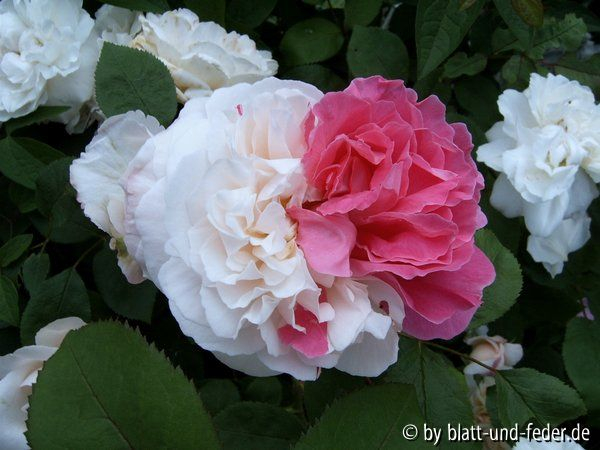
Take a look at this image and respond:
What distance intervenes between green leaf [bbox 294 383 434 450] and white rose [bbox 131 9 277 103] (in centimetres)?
35

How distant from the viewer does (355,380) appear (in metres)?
0.66

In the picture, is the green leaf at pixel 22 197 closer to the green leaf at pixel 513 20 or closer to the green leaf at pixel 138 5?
the green leaf at pixel 138 5

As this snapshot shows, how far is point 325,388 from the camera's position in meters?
0.67

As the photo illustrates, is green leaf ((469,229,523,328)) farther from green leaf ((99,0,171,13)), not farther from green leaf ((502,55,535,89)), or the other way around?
green leaf ((99,0,171,13))

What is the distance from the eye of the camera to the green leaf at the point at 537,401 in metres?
0.69

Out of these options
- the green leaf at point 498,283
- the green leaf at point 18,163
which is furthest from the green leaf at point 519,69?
the green leaf at point 18,163

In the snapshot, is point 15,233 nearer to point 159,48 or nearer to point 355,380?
point 159,48

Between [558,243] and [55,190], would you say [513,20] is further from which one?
[55,190]

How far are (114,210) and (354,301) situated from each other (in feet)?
0.72

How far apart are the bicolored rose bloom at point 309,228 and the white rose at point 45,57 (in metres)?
0.28

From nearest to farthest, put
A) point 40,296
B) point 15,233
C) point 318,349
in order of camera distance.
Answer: point 318,349 < point 40,296 < point 15,233

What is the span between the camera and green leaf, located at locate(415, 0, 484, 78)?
726 mm

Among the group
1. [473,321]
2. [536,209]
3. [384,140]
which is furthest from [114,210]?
[536,209]

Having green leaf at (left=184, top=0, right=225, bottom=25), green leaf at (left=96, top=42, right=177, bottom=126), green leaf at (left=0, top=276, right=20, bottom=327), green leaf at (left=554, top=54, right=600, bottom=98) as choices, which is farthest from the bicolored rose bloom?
green leaf at (left=554, top=54, right=600, bottom=98)
